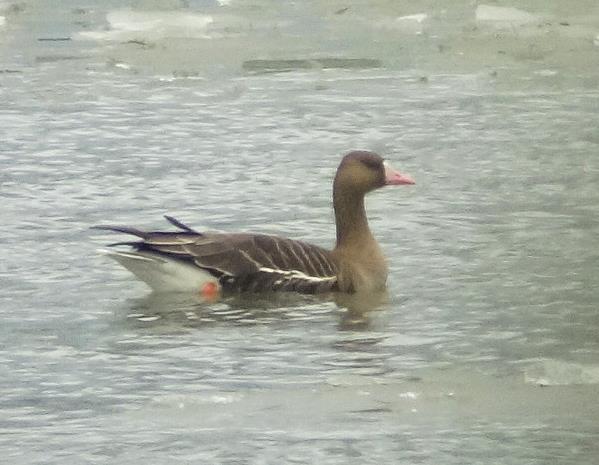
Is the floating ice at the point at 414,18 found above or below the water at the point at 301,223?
above

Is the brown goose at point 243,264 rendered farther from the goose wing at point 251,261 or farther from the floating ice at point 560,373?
the floating ice at point 560,373

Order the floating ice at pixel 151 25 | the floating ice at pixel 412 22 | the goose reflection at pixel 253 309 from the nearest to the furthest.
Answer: the goose reflection at pixel 253 309, the floating ice at pixel 151 25, the floating ice at pixel 412 22

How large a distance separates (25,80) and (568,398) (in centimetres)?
1050

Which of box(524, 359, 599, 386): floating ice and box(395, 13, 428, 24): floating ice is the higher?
box(395, 13, 428, 24): floating ice

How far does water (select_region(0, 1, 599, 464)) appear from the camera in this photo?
7.42 m

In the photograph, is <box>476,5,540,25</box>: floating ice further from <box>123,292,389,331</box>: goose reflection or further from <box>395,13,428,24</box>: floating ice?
<box>123,292,389,331</box>: goose reflection

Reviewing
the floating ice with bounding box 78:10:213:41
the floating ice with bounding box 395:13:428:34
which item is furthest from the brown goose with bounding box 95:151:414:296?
the floating ice with bounding box 395:13:428:34

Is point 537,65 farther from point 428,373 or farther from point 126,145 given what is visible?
point 428,373

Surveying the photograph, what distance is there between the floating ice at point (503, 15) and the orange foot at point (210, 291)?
34.6 ft

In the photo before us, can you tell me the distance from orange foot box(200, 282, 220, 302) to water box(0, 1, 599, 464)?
191mm

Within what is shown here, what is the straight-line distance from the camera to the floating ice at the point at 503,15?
20.2 meters

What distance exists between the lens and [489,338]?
29.2ft

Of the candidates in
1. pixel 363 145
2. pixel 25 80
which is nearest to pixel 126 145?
pixel 363 145

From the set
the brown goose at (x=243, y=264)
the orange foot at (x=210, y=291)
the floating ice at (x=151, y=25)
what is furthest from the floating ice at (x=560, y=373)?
the floating ice at (x=151, y=25)
